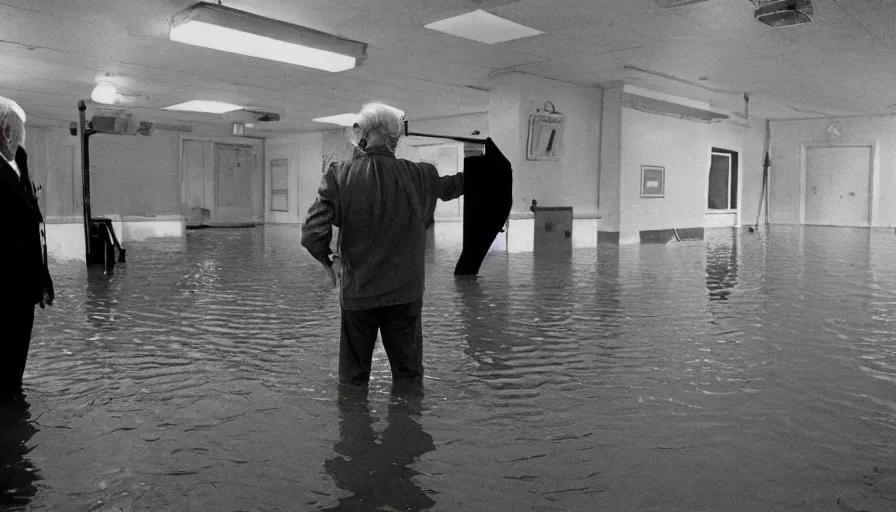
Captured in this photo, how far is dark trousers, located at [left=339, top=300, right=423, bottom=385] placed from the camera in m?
3.33

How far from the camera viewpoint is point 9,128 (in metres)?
3.22

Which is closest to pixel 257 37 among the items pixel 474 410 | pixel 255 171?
pixel 474 410

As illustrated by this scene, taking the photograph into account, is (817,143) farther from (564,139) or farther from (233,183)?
(233,183)

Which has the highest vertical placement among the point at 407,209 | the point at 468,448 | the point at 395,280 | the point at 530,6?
the point at 530,6

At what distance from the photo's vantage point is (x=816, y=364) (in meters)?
3.91

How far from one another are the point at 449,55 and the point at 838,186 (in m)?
15.5

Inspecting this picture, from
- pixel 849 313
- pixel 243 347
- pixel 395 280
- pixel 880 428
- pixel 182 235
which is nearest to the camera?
pixel 880 428

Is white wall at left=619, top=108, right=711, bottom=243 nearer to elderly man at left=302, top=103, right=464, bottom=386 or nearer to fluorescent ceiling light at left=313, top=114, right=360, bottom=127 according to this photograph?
fluorescent ceiling light at left=313, top=114, right=360, bottom=127

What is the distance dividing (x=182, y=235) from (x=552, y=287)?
11349 mm

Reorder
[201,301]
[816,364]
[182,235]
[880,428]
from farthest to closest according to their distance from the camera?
1. [182,235]
2. [201,301]
3. [816,364]
4. [880,428]

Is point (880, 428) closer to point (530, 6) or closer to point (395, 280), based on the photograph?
point (395, 280)

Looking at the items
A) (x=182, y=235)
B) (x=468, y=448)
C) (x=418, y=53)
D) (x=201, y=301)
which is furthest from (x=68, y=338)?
(x=182, y=235)

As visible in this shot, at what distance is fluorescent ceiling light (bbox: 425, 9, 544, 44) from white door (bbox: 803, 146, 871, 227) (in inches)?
613

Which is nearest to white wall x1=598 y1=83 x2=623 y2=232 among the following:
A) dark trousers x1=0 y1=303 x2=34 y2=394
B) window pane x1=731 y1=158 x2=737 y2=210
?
window pane x1=731 y1=158 x2=737 y2=210
